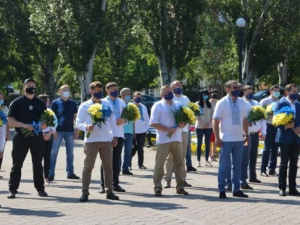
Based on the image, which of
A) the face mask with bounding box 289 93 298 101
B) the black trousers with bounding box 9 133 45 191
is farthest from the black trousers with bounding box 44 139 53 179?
the face mask with bounding box 289 93 298 101

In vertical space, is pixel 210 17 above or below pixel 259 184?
above

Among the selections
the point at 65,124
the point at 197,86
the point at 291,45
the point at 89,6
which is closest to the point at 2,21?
the point at 89,6

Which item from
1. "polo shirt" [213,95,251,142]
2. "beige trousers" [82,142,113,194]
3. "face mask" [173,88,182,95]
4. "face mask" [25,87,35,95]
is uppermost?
"face mask" [173,88,182,95]

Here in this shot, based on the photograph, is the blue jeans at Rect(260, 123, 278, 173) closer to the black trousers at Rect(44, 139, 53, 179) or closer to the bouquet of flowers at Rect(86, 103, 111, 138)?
the black trousers at Rect(44, 139, 53, 179)

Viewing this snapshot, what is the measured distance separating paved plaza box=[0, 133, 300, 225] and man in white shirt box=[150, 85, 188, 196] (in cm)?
38

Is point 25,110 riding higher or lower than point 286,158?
higher

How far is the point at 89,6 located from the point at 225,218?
102 feet

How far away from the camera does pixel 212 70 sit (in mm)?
56406

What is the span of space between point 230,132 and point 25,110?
11.9 feet

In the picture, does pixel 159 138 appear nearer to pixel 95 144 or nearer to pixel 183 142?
pixel 95 144

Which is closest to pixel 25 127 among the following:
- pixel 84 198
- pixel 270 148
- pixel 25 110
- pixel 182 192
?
pixel 25 110

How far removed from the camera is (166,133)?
46.0 feet

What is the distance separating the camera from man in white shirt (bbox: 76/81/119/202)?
13336 mm

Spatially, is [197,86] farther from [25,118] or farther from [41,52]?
[25,118]
